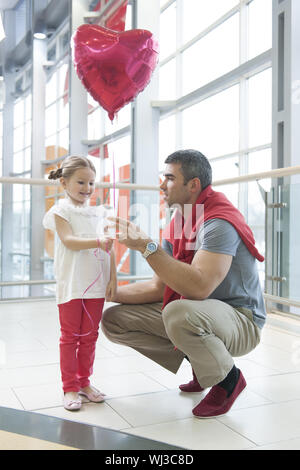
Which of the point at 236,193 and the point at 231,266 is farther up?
the point at 236,193

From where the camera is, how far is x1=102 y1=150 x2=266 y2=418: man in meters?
1.43

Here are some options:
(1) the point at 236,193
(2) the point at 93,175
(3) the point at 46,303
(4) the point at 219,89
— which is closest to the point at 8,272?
(3) the point at 46,303

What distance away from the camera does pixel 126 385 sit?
1.80m

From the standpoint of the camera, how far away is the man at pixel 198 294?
1.43 m

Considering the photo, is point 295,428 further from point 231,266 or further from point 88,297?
point 88,297

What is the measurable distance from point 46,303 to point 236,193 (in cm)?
168

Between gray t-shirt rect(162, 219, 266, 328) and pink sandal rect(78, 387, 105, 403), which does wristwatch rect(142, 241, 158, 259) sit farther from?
pink sandal rect(78, 387, 105, 403)

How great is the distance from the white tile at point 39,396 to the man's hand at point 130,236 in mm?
611

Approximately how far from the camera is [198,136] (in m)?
6.45

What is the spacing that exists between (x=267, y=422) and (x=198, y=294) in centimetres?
45

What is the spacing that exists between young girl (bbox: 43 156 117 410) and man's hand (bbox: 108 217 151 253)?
0.08 meters

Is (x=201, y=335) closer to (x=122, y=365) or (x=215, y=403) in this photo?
(x=215, y=403)

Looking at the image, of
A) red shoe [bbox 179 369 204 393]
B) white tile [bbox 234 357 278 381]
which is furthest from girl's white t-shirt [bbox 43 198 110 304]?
white tile [bbox 234 357 278 381]

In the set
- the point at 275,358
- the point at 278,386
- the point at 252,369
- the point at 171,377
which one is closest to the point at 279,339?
the point at 275,358
